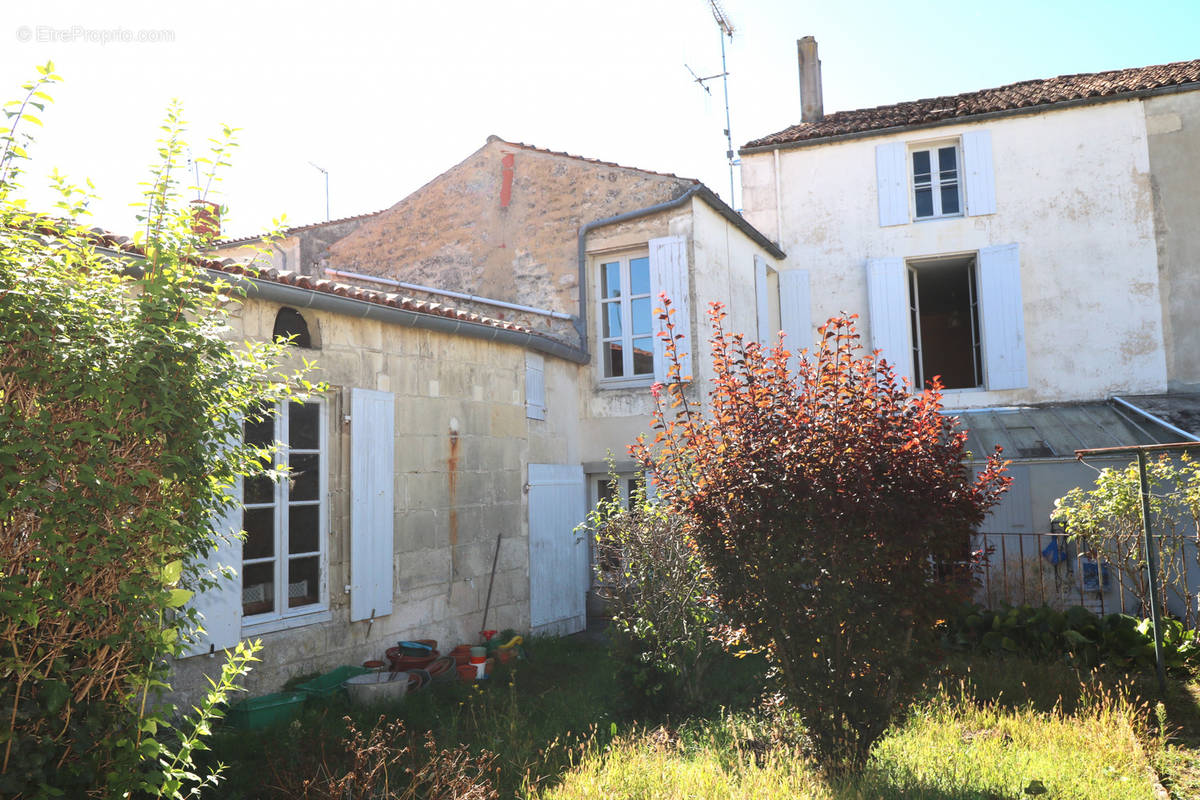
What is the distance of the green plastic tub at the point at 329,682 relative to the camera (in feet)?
19.0

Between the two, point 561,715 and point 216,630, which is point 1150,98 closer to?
point 561,715

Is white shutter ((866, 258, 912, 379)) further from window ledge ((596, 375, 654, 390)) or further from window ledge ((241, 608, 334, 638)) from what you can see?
window ledge ((241, 608, 334, 638))

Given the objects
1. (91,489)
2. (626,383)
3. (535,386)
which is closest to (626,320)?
(626,383)

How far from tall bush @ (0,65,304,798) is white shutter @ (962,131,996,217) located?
11.0 m

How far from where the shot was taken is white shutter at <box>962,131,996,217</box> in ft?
37.7

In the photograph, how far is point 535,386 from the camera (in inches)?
365

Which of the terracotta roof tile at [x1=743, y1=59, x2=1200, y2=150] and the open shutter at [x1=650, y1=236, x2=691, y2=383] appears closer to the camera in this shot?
the open shutter at [x1=650, y1=236, x2=691, y2=383]

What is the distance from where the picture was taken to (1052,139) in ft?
37.0

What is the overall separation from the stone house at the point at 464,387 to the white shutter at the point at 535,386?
0.09 feet

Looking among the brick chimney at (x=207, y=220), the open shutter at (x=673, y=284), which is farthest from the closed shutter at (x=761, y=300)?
the brick chimney at (x=207, y=220)

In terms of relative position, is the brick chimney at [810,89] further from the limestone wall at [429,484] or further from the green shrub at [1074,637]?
the green shrub at [1074,637]

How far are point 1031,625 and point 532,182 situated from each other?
7753mm

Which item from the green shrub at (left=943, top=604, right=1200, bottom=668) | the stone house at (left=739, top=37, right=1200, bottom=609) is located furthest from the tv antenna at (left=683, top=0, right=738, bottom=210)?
the green shrub at (left=943, top=604, right=1200, bottom=668)

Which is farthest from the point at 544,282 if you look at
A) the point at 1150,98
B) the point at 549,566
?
the point at 1150,98
